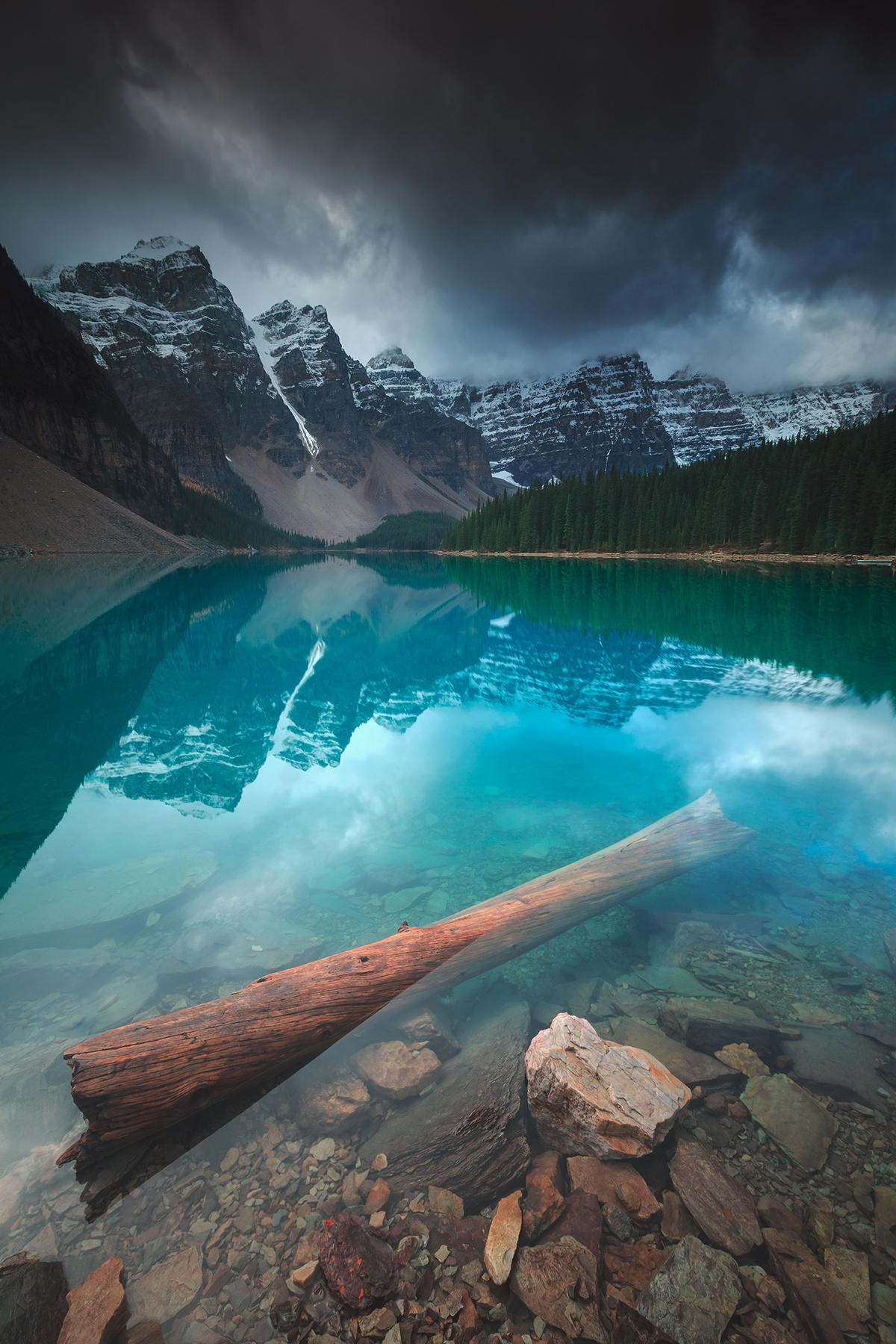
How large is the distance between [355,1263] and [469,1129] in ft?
3.36

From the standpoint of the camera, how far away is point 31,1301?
247 cm

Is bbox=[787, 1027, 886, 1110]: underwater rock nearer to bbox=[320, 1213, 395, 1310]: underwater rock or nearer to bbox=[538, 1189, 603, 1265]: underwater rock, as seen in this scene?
bbox=[538, 1189, 603, 1265]: underwater rock

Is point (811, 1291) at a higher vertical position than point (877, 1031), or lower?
higher

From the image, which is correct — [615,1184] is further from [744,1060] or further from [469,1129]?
[744,1060]

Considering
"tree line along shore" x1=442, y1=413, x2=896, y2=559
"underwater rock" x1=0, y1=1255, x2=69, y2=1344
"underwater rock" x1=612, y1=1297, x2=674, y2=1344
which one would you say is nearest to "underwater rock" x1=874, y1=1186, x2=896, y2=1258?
"underwater rock" x1=612, y1=1297, x2=674, y2=1344

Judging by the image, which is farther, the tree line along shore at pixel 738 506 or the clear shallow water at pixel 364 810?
the tree line along shore at pixel 738 506

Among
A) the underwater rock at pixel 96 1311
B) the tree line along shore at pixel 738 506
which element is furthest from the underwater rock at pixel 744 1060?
the tree line along shore at pixel 738 506

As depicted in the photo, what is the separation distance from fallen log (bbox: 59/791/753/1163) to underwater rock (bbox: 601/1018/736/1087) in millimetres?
1023

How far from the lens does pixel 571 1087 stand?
10.9ft

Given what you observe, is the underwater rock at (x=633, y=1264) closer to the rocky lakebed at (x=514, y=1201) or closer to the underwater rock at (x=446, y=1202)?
the rocky lakebed at (x=514, y=1201)

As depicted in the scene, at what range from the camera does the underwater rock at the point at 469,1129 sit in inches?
125

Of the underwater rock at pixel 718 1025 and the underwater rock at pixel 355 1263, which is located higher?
the underwater rock at pixel 355 1263

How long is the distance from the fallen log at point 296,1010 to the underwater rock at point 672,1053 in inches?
40.3

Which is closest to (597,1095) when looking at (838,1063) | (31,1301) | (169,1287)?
(838,1063)
